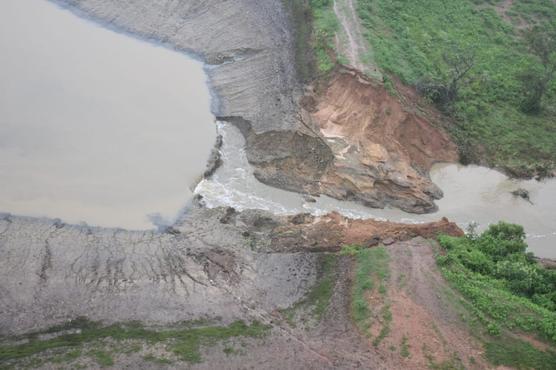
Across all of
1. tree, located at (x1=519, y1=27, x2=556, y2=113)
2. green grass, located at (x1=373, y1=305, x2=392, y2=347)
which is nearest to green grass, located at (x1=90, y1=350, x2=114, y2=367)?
green grass, located at (x1=373, y1=305, x2=392, y2=347)

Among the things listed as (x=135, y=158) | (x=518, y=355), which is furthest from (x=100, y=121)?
(x=518, y=355)

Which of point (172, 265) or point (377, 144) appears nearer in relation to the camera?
point (172, 265)

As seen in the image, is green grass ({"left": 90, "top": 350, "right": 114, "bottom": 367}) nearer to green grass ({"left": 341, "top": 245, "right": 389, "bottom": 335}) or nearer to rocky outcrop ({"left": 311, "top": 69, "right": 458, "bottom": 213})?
green grass ({"left": 341, "top": 245, "right": 389, "bottom": 335})

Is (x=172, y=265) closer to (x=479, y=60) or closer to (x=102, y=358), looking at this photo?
(x=102, y=358)

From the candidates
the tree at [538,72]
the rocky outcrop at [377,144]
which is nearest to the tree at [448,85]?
the rocky outcrop at [377,144]

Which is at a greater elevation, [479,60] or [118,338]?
[479,60]

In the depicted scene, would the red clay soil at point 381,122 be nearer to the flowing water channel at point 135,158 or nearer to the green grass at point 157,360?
the flowing water channel at point 135,158

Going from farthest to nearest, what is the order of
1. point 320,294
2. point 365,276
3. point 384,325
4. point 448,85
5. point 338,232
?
point 448,85 → point 338,232 → point 365,276 → point 320,294 → point 384,325

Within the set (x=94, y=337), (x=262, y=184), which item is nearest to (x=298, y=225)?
(x=262, y=184)
